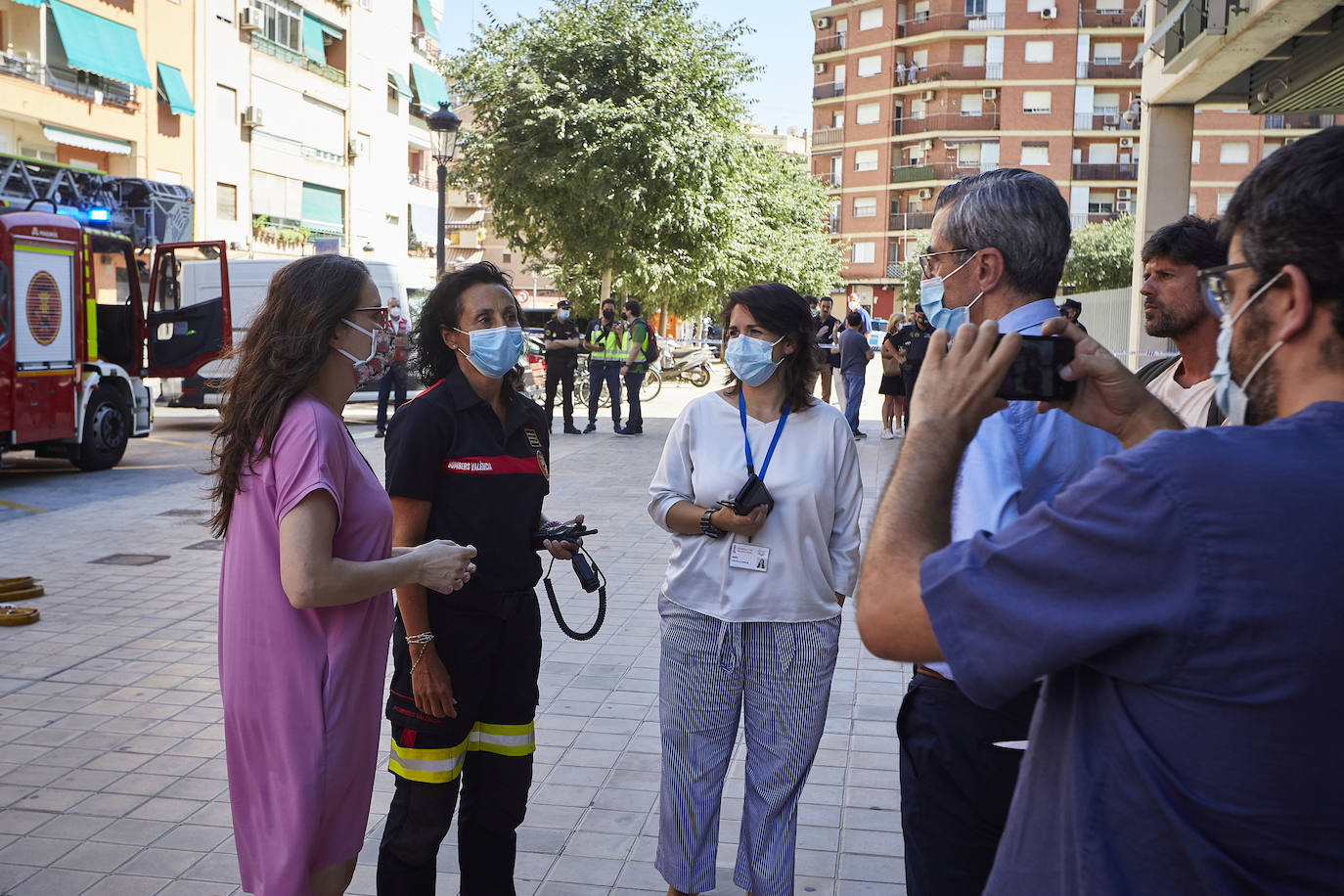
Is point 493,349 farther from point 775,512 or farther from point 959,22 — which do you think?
point 959,22

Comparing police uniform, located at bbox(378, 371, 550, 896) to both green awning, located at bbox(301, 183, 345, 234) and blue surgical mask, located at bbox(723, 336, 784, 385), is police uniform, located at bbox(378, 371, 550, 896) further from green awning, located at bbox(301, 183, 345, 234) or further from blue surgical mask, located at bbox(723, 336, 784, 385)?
green awning, located at bbox(301, 183, 345, 234)

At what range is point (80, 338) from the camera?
43.0 ft

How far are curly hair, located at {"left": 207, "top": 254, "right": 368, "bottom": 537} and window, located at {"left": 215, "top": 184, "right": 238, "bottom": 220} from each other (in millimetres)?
32985

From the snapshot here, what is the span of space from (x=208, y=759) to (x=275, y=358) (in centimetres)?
283

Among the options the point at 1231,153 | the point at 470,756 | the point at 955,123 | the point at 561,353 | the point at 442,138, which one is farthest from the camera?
the point at 955,123

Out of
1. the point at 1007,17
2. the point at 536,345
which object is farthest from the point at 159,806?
the point at 1007,17

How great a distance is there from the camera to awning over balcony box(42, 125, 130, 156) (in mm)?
27312

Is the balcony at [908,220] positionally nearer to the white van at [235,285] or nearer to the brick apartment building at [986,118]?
the brick apartment building at [986,118]

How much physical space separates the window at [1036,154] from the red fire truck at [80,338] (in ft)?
183

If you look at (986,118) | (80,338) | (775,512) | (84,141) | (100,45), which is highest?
(986,118)

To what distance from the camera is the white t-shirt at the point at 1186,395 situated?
342 centimetres

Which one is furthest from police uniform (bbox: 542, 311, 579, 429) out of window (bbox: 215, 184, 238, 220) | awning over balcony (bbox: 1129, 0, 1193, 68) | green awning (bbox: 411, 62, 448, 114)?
green awning (bbox: 411, 62, 448, 114)

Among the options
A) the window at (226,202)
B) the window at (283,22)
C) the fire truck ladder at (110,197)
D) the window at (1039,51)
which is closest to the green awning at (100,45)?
the window at (226,202)

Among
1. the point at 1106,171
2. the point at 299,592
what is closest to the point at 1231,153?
the point at 1106,171
